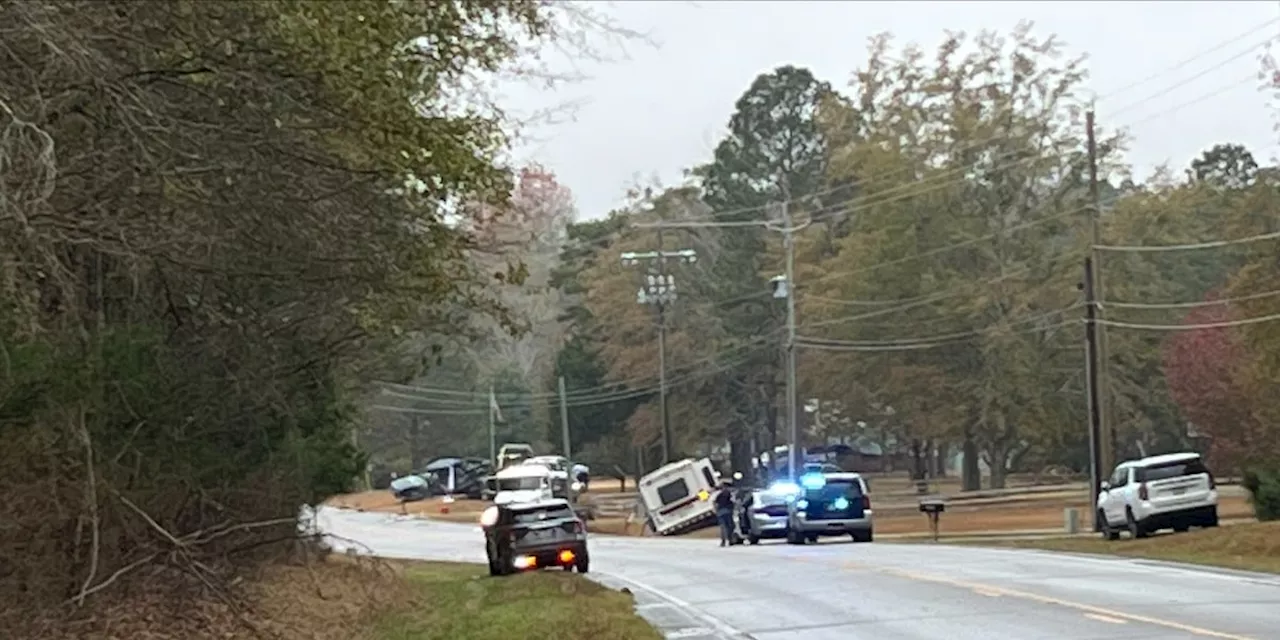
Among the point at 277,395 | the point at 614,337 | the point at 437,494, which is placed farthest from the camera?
the point at 437,494

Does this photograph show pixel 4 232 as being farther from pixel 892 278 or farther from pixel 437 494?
pixel 437 494

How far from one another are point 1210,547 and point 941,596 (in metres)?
9.87

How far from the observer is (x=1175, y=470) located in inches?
1314

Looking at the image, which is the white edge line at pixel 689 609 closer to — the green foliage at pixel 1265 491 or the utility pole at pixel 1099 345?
the green foliage at pixel 1265 491

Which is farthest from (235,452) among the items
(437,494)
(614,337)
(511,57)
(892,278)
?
(437,494)

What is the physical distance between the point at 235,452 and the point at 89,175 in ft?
32.3

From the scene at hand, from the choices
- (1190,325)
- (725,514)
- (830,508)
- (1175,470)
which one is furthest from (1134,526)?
(1190,325)

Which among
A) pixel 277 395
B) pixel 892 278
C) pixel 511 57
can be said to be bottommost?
pixel 277 395

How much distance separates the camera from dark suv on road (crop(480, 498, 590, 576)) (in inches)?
1164

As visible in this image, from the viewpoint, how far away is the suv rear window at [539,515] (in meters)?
29.8

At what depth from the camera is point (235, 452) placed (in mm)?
20562

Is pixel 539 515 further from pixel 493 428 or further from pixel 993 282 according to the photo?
pixel 493 428

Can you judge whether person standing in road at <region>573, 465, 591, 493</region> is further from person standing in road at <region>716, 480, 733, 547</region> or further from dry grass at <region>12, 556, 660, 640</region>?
dry grass at <region>12, 556, 660, 640</region>

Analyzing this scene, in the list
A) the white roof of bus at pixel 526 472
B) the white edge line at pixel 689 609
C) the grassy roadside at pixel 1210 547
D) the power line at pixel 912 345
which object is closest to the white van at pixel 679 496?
the white roof of bus at pixel 526 472
